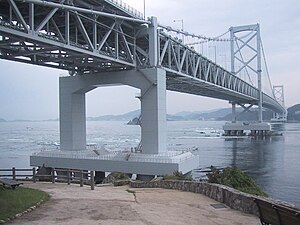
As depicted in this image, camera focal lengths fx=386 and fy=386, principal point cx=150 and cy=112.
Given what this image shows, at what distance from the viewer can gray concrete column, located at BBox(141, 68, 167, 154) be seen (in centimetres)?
2978

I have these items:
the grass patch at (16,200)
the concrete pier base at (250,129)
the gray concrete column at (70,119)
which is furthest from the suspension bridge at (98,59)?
the concrete pier base at (250,129)

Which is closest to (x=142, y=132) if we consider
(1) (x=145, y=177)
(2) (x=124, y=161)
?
(2) (x=124, y=161)

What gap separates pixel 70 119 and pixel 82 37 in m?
7.63

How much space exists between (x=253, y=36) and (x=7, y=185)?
98230mm

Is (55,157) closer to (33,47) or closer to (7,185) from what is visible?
(33,47)

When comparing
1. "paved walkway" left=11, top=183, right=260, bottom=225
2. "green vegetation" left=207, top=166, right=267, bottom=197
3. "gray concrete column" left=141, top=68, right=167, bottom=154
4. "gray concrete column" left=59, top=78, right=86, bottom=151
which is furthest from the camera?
"gray concrete column" left=59, top=78, right=86, bottom=151

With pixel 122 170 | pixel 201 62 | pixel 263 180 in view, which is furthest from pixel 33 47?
pixel 201 62

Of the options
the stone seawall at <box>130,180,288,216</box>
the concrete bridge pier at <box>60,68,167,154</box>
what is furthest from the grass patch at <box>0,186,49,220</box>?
the concrete bridge pier at <box>60,68,167,154</box>

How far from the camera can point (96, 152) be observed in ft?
106

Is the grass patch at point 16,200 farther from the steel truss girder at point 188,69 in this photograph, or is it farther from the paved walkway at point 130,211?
the steel truss girder at point 188,69

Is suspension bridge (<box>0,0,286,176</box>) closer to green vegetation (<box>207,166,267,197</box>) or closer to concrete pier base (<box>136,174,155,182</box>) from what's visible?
concrete pier base (<box>136,174,155,182</box>)

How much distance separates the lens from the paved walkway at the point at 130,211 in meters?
8.24

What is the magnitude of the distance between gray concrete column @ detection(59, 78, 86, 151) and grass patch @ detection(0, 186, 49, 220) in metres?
23.1

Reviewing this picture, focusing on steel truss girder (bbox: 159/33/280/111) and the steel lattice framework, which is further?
steel truss girder (bbox: 159/33/280/111)
